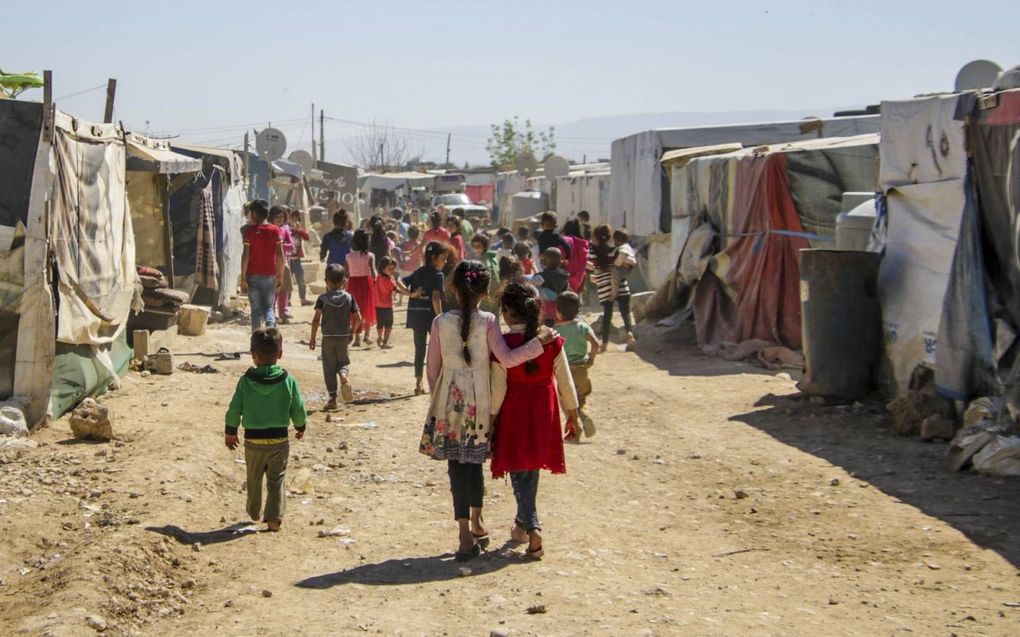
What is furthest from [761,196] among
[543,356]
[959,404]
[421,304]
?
[543,356]

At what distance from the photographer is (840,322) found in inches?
419

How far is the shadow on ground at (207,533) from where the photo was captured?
684 cm

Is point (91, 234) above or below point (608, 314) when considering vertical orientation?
above

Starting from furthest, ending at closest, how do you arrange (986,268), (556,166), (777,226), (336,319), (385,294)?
(556,166)
(385,294)
(777,226)
(336,319)
(986,268)

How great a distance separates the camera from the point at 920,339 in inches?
390

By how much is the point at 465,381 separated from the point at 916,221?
551 cm

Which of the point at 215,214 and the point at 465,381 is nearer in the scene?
the point at 465,381

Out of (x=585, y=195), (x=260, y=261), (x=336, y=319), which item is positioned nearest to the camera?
(x=336, y=319)

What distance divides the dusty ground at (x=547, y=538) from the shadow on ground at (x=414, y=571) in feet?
0.07

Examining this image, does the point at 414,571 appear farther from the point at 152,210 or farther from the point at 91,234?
the point at 152,210

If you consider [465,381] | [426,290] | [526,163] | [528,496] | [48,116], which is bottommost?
[528,496]

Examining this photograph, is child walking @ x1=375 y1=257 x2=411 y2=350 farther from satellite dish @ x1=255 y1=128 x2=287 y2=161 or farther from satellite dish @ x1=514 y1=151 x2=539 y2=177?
satellite dish @ x1=514 y1=151 x2=539 y2=177

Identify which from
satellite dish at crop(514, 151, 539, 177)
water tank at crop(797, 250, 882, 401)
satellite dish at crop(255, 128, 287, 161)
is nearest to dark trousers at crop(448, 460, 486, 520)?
water tank at crop(797, 250, 882, 401)

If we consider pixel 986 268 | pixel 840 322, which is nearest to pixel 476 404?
pixel 986 268
